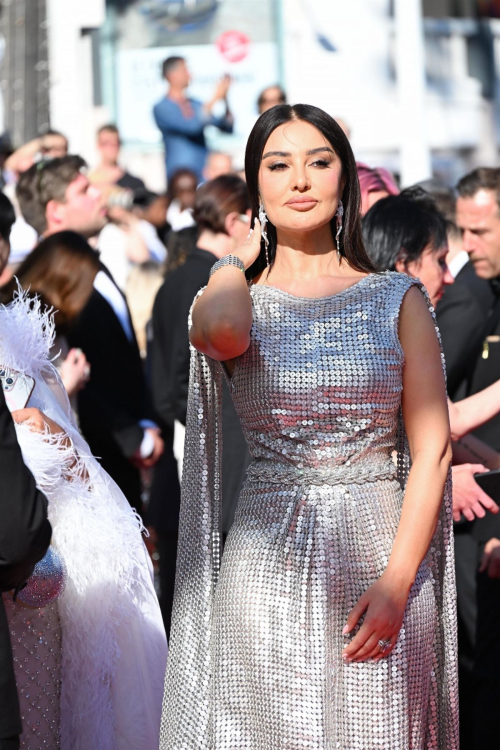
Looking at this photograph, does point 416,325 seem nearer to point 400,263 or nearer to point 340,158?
point 340,158

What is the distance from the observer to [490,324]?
15.2 ft

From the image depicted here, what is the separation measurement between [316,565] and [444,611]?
1.24 ft

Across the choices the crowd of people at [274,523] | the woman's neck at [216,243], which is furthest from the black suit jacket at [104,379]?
the crowd of people at [274,523]

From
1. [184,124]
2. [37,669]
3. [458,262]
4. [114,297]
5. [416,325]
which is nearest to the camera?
[416,325]

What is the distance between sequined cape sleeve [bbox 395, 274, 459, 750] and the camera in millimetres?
2871

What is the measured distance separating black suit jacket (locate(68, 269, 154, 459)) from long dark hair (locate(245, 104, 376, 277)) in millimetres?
2177

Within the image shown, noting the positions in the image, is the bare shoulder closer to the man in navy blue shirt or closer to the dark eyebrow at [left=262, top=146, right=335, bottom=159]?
the dark eyebrow at [left=262, top=146, right=335, bottom=159]

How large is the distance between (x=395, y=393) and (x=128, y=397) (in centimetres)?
266

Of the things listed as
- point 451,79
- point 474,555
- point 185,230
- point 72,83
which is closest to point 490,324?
point 474,555

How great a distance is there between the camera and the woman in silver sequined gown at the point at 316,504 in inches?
106

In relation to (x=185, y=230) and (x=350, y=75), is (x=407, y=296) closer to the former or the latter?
(x=185, y=230)

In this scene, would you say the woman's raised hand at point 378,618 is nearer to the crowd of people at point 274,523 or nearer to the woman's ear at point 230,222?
the crowd of people at point 274,523

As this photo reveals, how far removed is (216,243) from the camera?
5.63 metres

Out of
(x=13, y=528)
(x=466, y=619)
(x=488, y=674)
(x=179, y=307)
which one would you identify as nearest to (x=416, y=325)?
(x=13, y=528)
